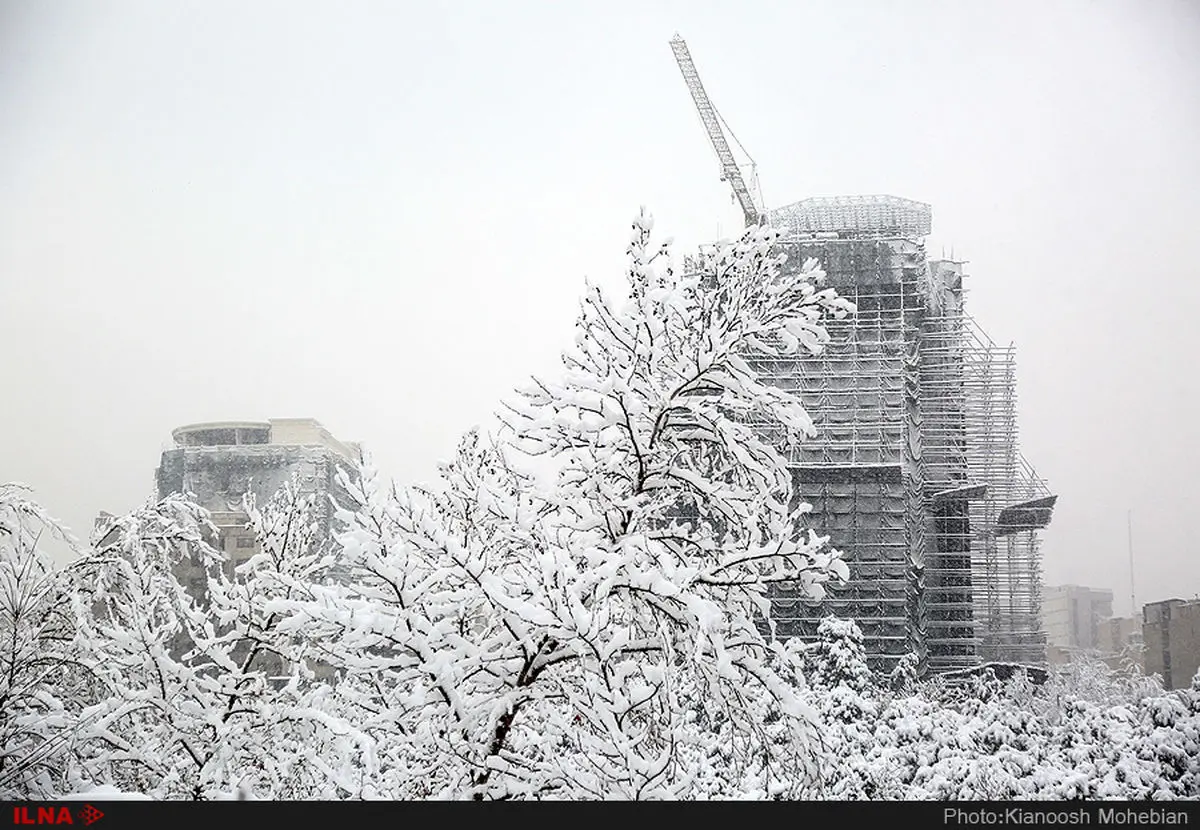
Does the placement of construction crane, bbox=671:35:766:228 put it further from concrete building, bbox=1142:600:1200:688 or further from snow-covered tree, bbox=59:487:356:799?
snow-covered tree, bbox=59:487:356:799

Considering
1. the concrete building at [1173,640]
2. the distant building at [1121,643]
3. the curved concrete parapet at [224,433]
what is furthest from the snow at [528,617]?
the curved concrete parapet at [224,433]

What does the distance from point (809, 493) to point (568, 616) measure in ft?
39.6

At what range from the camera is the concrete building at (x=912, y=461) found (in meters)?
14.4

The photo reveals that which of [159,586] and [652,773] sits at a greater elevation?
[159,586]

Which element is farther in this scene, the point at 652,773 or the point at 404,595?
the point at 404,595

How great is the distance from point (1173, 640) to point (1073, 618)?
441 centimetres

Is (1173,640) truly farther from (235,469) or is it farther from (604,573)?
(235,469)

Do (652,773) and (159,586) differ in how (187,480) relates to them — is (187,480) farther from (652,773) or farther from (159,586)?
(652,773)

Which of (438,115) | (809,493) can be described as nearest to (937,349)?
(809,493)

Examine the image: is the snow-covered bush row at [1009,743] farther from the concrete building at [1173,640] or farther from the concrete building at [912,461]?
the concrete building at [912,461]

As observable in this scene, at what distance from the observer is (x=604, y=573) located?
9.59ft

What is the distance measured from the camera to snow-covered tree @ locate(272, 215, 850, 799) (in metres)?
2.94

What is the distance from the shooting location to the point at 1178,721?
882cm

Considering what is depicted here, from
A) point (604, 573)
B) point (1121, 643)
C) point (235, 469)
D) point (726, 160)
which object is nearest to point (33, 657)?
point (604, 573)
